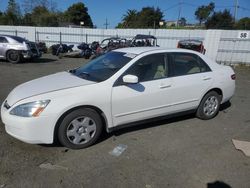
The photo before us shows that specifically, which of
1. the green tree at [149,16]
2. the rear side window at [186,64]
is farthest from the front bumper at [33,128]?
the green tree at [149,16]

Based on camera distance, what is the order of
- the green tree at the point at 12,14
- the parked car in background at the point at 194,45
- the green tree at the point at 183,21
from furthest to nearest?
the green tree at the point at 183,21 < the green tree at the point at 12,14 < the parked car in background at the point at 194,45

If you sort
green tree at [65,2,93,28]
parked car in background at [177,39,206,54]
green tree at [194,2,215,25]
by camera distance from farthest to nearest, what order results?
green tree at [65,2,93,28]
green tree at [194,2,215,25]
parked car in background at [177,39,206,54]

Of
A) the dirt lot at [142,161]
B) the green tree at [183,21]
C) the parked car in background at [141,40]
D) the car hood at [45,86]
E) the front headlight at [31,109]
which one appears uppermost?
the green tree at [183,21]

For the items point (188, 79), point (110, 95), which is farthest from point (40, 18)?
point (110, 95)

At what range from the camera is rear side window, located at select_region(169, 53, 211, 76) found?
511cm

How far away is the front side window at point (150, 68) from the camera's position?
4.64 metres

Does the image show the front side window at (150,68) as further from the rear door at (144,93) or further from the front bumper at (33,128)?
the front bumper at (33,128)

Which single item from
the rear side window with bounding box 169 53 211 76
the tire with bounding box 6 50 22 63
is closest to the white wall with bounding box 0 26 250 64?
the tire with bounding box 6 50 22 63

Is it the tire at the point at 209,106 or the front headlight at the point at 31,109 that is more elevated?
the front headlight at the point at 31,109

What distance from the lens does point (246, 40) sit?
17.4 metres

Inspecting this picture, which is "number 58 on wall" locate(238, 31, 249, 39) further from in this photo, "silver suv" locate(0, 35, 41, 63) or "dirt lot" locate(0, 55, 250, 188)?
"dirt lot" locate(0, 55, 250, 188)

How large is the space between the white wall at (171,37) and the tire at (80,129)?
15.7 metres

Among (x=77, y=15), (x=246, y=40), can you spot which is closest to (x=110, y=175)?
(x=246, y=40)

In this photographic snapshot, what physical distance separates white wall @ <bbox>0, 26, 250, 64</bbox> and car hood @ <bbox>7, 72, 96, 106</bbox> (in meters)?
15.4
